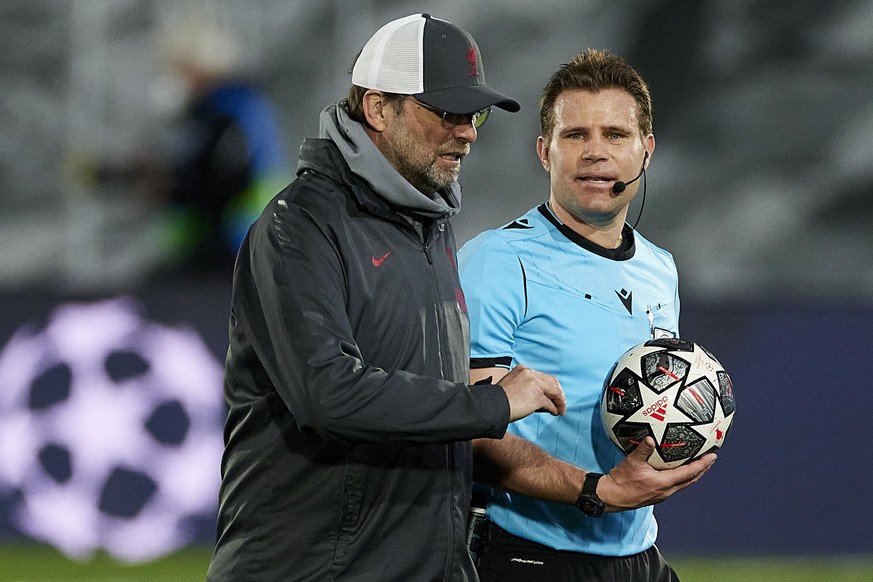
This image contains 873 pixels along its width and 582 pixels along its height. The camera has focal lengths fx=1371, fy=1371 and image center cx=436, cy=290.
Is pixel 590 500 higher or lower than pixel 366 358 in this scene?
lower

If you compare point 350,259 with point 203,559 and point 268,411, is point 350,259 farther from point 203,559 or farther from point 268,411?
point 203,559

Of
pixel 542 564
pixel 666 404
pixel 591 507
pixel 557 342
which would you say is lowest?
pixel 542 564

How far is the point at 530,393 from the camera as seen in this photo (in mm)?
2977

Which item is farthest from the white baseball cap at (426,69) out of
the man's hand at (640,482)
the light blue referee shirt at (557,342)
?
the man's hand at (640,482)

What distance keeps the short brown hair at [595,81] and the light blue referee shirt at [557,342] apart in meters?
0.40

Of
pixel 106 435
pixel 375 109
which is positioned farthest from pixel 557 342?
pixel 106 435

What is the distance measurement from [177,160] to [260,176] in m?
0.63

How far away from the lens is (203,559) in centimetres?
690

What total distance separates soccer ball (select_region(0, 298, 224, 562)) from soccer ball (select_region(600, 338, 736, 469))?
3.82m

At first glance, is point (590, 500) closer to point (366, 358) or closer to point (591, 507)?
point (591, 507)

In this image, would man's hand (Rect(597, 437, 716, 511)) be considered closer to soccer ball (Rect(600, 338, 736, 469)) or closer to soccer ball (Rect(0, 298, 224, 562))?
soccer ball (Rect(600, 338, 736, 469))

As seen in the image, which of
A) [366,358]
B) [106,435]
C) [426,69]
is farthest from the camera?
[106,435]

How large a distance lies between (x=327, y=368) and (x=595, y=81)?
4.58ft

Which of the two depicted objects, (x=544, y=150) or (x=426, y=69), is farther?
(x=544, y=150)
